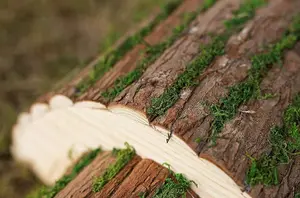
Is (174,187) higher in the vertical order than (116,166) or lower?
lower

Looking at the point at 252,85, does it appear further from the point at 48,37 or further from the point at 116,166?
the point at 48,37

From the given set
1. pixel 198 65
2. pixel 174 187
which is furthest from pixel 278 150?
pixel 198 65

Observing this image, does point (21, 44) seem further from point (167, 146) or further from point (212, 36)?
point (167, 146)

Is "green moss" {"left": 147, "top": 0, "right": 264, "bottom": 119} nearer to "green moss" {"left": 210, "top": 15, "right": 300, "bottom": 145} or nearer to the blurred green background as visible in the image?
"green moss" {"left": 210, "top": 15, "right": 300, "bottom": 145}

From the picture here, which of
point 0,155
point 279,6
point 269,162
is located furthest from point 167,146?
point 0,155

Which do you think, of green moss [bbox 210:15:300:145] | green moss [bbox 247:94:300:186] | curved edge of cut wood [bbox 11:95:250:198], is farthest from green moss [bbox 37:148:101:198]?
green moss [bbox 247:94:300:186]

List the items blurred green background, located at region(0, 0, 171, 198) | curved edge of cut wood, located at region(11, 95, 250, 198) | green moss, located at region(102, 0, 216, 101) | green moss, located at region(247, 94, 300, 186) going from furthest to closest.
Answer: blurred green background, located at region(0, 0, 171, 198) < green moss, located at region(102, 0, 216, 101) < curved edge of cut wood, located at region(11, 95, 250, 198) < green moss, located at region(247, 94, 300, 186)

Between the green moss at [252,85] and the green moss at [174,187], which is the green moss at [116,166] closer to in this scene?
the green moss at [174,187]
